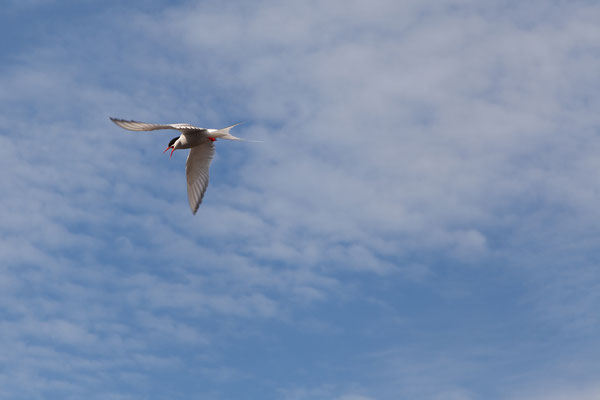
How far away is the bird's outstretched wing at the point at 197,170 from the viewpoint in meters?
31.0

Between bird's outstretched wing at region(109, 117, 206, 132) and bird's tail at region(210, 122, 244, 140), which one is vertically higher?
bird's tail at region(210, 122, 244, 140)

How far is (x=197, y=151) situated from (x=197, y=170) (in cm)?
97

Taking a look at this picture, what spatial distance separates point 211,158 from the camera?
3112 centimetres

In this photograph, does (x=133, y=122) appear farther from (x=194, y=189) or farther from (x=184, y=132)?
(x=194, y=189)

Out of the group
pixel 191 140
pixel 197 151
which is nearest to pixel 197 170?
pixel 197 151

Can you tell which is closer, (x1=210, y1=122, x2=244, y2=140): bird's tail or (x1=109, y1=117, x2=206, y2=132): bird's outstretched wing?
(x1=109, y1=117, x2=206, y2=132): bird's outstretched wing

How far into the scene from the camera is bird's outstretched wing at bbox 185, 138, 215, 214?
102ft

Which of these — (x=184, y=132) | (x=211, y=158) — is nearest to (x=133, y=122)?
(x=184, y=132)

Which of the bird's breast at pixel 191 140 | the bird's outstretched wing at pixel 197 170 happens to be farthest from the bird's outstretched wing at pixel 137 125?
the bird's outstretched wing at pixel 197 170

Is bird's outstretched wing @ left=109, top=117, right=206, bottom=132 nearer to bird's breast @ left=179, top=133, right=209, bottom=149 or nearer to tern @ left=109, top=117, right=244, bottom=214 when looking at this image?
tern @ left=109, top=117, right=244, bottom=214

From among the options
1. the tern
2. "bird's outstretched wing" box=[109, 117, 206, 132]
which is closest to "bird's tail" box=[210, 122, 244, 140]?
the tern

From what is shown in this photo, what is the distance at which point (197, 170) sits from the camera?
102 ft

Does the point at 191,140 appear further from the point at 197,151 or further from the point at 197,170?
the point at 197,170

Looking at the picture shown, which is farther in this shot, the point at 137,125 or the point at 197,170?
the point at 197,170
